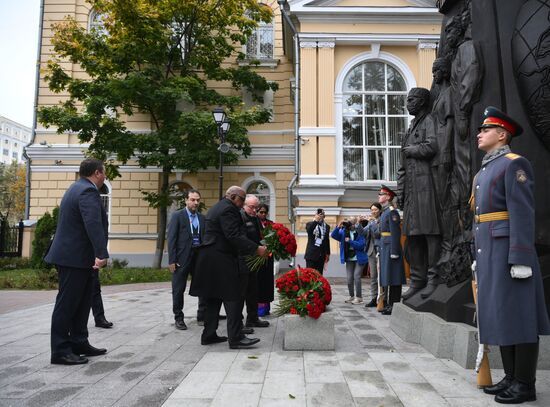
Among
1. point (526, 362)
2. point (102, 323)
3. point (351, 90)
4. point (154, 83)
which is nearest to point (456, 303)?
point (526, 362)

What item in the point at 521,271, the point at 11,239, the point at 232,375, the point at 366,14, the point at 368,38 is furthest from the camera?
the point at 11,239

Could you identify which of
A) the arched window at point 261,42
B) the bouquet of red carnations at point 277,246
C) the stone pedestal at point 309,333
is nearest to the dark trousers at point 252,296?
the bouquet of red carnations at point 277,246

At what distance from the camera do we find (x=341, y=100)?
15430mm

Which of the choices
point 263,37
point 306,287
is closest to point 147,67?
point 263,37

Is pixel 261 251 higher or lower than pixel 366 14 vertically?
lower

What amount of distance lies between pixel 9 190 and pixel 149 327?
48.2m

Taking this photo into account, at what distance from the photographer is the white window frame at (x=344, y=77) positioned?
15.2 metres

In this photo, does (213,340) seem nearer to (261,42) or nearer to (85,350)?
(85,350)

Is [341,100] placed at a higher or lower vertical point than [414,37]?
lower

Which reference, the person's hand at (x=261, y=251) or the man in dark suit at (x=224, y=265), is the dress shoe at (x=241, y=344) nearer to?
the man in dark suit at (x=224, y=265)

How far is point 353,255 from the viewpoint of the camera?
29.1 ft

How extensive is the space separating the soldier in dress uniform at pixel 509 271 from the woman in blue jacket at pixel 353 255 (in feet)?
17.3

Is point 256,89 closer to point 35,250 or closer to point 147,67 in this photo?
point 147,67

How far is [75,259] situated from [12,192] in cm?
4664
